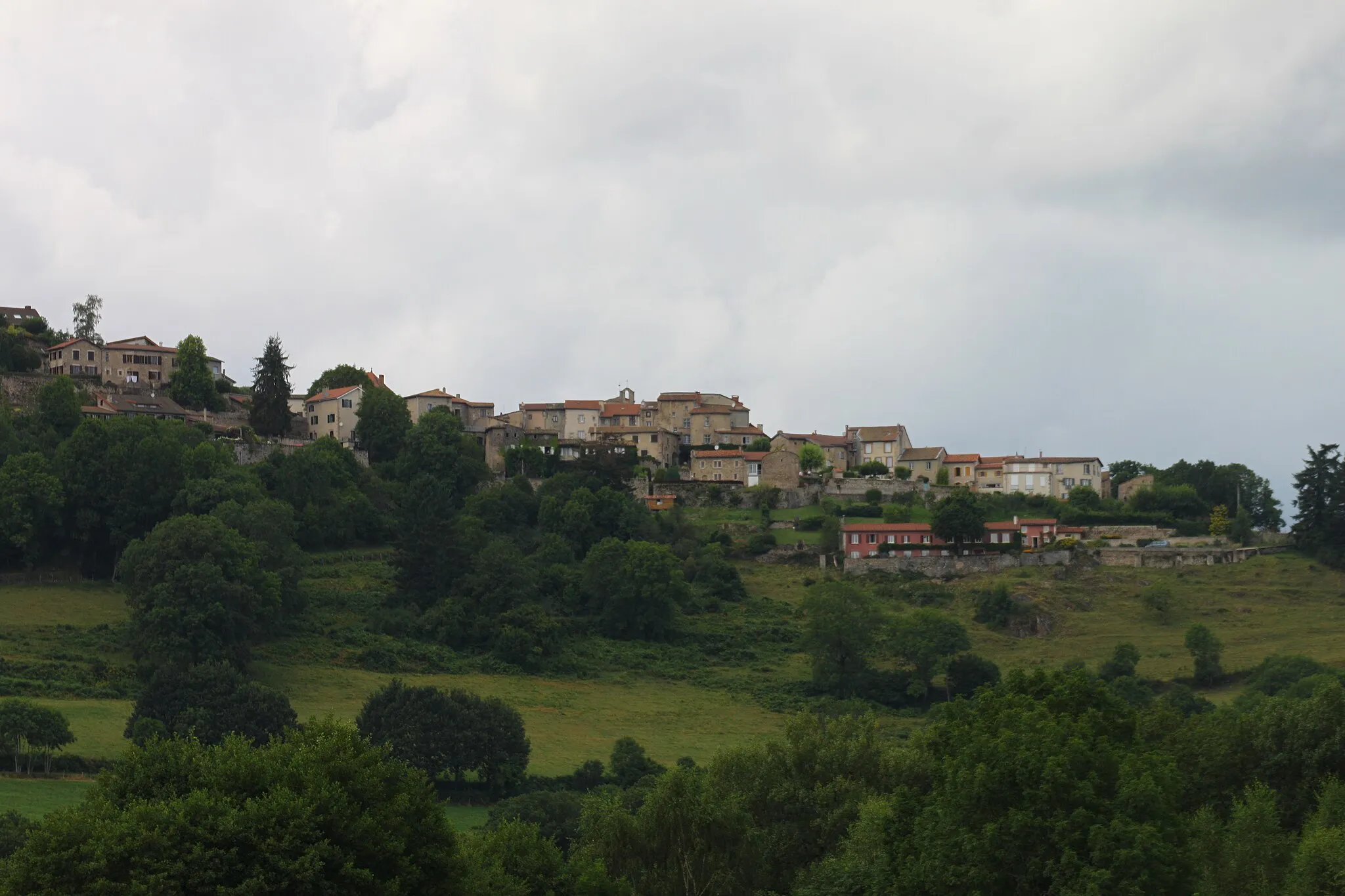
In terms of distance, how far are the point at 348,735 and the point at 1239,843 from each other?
20059 millimetres

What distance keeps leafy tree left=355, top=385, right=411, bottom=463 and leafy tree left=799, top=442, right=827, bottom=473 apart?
26926 millimetres

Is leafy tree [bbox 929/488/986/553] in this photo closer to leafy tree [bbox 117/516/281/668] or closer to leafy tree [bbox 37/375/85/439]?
leafy tree [bbox 117/516/281/668]

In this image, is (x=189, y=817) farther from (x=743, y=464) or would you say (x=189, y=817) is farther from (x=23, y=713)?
(x=743, y=464)

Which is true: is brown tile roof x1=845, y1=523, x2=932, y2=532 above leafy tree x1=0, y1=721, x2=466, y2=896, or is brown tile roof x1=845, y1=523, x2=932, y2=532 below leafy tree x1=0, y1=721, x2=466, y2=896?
above

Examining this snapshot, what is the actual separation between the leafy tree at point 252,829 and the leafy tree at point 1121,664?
159 feet

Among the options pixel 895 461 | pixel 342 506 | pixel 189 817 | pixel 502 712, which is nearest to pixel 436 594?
pixel 342 506

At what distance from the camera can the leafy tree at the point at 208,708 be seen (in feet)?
213

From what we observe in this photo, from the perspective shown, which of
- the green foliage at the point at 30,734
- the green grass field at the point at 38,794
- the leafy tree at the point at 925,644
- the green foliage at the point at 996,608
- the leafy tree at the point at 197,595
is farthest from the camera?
the green foliage at the point at 996,608

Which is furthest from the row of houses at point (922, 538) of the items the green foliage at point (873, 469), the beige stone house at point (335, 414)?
the beige stone house at point (335, 414)

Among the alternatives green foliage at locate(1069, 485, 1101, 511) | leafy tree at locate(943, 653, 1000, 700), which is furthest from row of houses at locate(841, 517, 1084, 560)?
leafy tree at locate(943, 653, 1000, 700)

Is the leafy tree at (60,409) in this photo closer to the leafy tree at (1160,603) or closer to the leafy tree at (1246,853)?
the leafy tree at (1160,603)

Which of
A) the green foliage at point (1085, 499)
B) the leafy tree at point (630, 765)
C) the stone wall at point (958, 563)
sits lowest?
the leafy tree at point (630, 765)

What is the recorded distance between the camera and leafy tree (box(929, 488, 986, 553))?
329 ft

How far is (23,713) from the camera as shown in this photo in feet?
202
